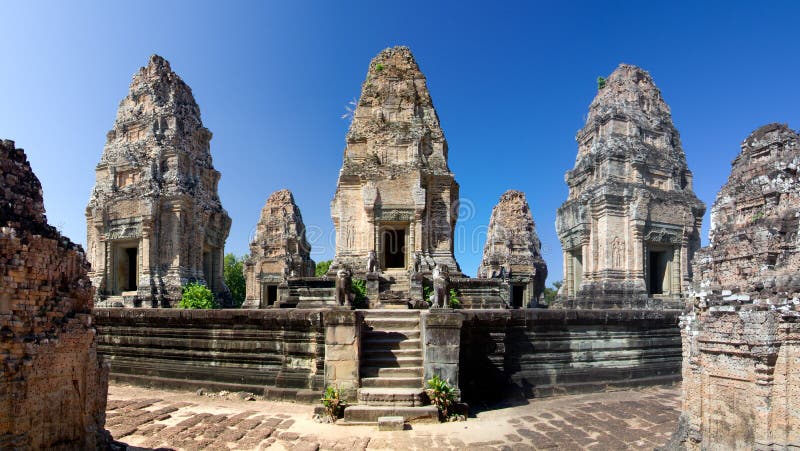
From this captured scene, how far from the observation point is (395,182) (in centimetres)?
1516

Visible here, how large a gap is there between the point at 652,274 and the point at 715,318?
49.9 feet

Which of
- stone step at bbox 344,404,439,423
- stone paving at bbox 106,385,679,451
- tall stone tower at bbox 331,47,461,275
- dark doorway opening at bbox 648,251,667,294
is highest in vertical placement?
tall stone tower at bbox 331,47,461,275

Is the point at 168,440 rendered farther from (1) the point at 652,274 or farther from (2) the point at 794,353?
(1) the point at 652,274

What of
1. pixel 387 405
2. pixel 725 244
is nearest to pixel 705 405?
pixel 725 244

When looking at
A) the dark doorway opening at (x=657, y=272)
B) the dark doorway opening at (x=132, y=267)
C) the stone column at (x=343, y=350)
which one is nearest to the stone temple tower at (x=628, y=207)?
the dark doorway opening at (x=657, y=272)

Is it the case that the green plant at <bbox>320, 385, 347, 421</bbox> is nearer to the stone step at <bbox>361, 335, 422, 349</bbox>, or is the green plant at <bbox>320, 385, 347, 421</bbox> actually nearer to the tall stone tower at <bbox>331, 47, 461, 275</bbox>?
the stone step at <bbox>361, 335, 422, 349</bbox>

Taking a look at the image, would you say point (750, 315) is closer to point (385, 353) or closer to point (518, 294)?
point (385, 353)

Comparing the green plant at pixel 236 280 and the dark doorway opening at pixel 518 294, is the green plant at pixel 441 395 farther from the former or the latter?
the green plant at pixel 236 280

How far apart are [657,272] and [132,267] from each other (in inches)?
771

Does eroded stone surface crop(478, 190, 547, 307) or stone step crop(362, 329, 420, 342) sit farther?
eroded stone surface crop(478, 190, 547, 307)

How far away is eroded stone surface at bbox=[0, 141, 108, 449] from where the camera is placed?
3.70 meters

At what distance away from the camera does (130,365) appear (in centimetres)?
1013

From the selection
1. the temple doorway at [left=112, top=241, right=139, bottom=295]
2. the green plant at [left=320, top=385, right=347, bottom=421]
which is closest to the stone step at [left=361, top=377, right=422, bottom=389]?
the green plant at [left=320, top=385, right=347, bottom=421]

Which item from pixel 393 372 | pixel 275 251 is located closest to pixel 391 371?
pixel 393 372
